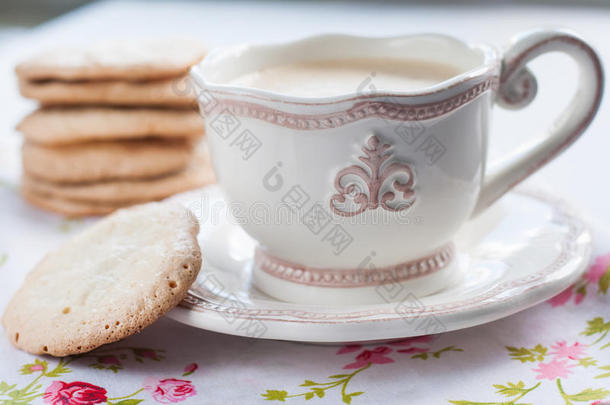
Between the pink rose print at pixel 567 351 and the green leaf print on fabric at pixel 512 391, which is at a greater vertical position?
the pink rose print at pixel 567 351

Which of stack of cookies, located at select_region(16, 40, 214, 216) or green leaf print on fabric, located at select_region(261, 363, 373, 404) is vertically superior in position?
stack of cookies, located at select_region(16, 40, 214, 216)

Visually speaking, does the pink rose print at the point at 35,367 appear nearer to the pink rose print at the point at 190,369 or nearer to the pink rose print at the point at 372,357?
the pink rose print at the point at 190,369

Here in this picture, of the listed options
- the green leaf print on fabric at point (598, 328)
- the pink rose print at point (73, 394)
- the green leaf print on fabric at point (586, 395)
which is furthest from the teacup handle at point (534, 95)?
the pink rose print at point (73, 394)

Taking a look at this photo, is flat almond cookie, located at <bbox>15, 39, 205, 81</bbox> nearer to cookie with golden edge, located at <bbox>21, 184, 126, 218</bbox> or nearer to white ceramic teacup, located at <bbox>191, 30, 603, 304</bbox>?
cookie with golden edge, located at <bbox>21, 184, 126, 218</bbox>

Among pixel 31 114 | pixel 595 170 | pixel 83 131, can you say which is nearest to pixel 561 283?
pixel 595 170

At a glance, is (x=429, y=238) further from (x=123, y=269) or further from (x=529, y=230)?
(x=123, y=269)

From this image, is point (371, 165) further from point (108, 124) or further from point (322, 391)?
point (108, 124)

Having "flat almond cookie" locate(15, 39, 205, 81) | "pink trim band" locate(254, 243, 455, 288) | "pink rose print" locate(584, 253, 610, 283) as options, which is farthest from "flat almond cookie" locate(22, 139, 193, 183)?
"pink rose print" locate(584, 253, 610, 283)
